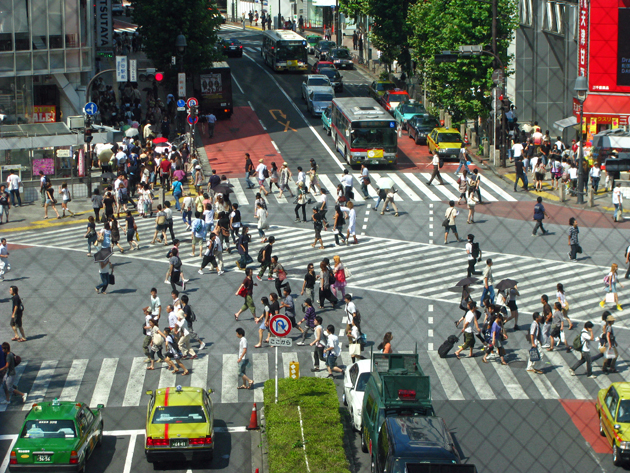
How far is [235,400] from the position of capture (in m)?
8.73

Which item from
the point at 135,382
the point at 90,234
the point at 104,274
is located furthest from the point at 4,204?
the point at 135,382

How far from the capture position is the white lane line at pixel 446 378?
342 inches

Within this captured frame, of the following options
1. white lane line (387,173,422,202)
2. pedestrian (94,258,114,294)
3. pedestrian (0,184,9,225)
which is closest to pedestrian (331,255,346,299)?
pedestrian (94,258,114,294)

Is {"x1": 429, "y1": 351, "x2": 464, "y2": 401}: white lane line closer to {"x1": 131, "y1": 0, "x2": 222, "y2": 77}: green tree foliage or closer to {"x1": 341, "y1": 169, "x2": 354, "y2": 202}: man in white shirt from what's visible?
{"x1": 341, "y1": 169, "x2": 354, "y2": 202}: man in white shirt

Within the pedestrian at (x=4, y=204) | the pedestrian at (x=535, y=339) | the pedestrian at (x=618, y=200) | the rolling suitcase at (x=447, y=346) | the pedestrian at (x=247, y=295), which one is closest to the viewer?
the pedestrian at (x=535, y=339)

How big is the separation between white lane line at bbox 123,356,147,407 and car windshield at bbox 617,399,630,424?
451 centimetres

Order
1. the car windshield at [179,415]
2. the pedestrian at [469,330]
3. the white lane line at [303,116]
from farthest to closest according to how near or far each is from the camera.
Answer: the white lane line at [303,116], the pedestrian at [469,330], the car windshield at [179,415]

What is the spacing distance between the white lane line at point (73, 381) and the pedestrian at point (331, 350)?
2.60 meters

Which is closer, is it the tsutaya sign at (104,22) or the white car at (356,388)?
the white car at (356,388)

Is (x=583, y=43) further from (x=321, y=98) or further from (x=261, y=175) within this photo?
(x=321, y=98)

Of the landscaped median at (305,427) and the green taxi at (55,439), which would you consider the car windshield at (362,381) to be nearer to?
the landscaped median at (305,427)

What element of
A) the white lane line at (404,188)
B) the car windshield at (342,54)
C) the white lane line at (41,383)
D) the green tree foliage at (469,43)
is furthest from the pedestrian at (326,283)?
the car windshield at (342,54)

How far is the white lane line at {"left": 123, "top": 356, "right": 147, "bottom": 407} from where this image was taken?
8664 millimetres

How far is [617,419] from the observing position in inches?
289
